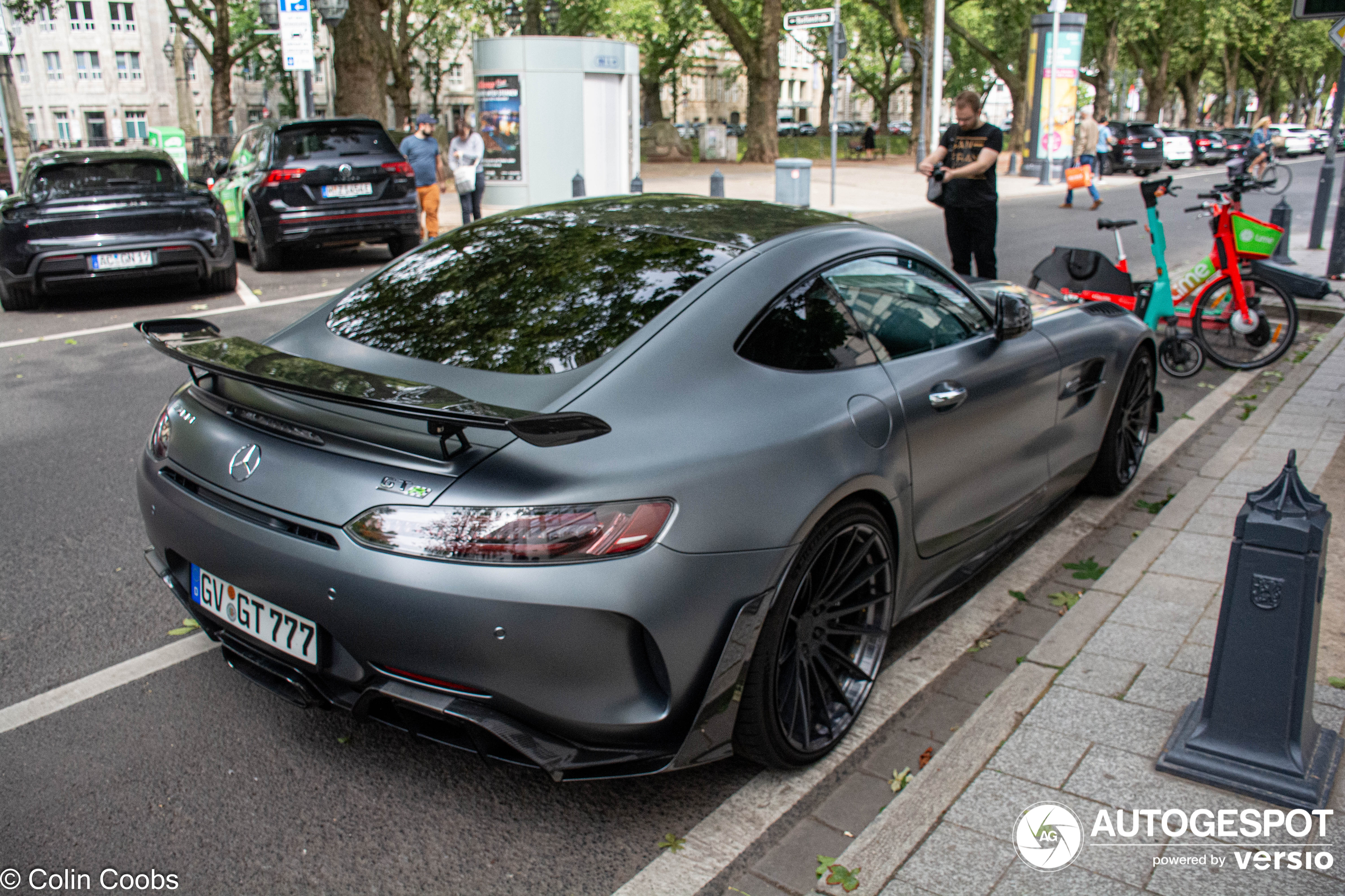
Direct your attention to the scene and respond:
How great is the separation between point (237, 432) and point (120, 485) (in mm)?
2923

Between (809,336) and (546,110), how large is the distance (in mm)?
17233

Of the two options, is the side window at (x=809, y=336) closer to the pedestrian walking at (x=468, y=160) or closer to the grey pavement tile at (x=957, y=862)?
the grey pavement tile at (x=957, y=862)

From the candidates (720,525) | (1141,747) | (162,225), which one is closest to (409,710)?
(720,525)

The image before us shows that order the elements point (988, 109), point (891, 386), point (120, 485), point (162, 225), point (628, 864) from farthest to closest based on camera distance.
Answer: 1. point (988, 109)
2. point (162, 225)
3. point (120, 485)
4. point (891, 386)
5. point (628, 864)

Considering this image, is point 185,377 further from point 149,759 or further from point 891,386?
point 891,386

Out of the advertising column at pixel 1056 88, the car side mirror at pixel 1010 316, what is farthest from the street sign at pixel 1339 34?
the advertising column at pixel 1056 88

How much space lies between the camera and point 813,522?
105 inches

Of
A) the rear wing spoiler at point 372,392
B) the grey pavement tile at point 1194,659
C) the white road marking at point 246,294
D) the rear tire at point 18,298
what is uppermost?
the rear wing spoiler at point 372,392

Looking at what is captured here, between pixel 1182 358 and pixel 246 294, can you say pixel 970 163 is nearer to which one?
pixel 1182 358

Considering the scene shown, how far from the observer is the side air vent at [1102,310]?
4684mm

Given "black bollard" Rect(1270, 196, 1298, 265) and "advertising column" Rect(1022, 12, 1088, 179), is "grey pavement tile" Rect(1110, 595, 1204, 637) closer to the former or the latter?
"black bollard" Rect(1270, 196, 1298, 265)

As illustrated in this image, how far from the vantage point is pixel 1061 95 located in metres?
30.7

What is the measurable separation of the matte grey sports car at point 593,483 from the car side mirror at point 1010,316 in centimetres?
12

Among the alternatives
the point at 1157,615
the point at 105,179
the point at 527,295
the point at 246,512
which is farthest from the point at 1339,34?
the point at 105,179
